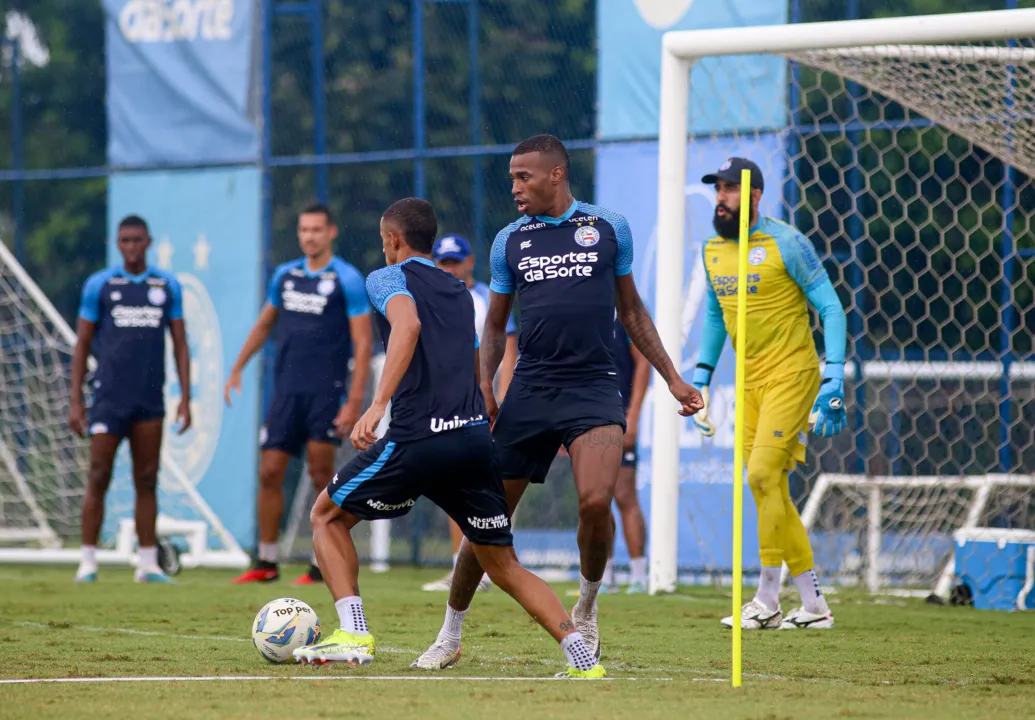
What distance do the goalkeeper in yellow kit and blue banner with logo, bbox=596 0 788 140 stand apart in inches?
140

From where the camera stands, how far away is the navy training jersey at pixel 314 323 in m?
11.5

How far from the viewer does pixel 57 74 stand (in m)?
24.2

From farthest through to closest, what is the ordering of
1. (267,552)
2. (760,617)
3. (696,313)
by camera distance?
(696,313) < (267,552) < (760,617)

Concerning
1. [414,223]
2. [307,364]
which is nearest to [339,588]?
[414,223]

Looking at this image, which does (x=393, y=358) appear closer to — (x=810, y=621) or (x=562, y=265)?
(x=562, y=265)

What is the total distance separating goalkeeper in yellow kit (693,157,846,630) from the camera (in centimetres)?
835

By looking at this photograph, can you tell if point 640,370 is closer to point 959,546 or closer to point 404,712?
point 959,546

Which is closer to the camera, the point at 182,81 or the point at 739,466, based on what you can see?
the point at 739,466

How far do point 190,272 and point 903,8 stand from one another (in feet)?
22.2

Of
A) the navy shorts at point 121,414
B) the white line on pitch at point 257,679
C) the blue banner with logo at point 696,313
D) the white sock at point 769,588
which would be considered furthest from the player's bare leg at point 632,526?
the white line on pitch at point 257,679

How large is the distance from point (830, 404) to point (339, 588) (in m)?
2.91

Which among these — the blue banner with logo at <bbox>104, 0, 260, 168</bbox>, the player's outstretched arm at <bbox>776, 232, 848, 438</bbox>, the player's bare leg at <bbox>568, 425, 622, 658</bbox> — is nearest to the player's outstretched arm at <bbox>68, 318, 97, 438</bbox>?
the blue banner with logo at <bbox>104, 0, 260, 168</bbox>

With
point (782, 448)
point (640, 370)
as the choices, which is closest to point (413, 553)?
point (640, 370)

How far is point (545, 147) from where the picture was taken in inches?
261
